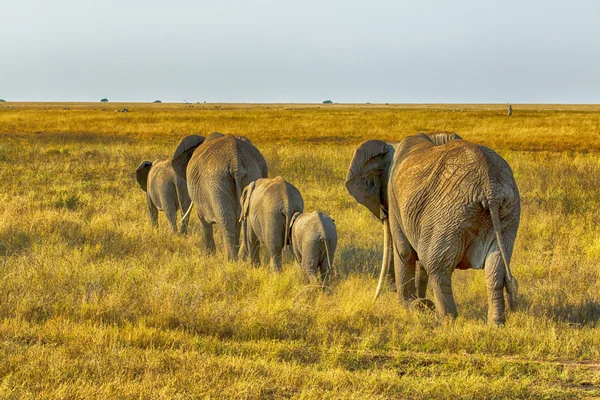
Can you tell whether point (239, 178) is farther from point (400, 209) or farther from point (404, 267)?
point (400, 209)

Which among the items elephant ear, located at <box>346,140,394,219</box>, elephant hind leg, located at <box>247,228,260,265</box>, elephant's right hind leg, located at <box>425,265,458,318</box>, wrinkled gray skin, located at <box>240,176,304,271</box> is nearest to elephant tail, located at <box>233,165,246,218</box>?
wrinkled gray skin, located at <box>240,176,304,271</box>

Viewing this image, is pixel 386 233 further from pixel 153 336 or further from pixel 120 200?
pixel 120 200

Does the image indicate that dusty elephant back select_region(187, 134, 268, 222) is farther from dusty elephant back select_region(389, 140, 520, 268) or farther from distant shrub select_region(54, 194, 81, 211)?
distant shrub select_region(54, 194, 81, 211)

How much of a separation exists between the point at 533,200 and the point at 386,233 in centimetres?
683

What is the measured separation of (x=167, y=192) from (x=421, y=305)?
18.8 ft

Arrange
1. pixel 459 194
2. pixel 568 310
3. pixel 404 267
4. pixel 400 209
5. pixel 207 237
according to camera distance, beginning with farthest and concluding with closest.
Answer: pixel 207 237
pixel 404 267
pixel 568 310
pixel 400 209
pixel 459 194

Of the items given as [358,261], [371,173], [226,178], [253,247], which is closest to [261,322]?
[371,173]

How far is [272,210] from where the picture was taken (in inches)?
328

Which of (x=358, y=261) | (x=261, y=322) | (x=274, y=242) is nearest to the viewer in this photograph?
(x=261, y=322)

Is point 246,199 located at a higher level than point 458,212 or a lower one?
lower

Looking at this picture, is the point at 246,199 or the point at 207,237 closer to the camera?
the point at 246,199

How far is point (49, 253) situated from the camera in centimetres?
900

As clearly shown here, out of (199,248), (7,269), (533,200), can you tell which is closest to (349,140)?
(533,200)

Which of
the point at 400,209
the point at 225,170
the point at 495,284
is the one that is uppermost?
the point at 225,170
